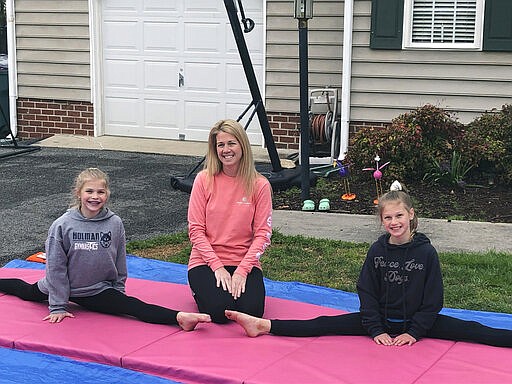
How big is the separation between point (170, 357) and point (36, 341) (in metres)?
0.73

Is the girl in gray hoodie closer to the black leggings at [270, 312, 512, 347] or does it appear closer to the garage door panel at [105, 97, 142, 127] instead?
the black leggings at [270, 312, 512, 347]

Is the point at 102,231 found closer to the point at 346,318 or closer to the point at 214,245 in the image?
the point at 214,245

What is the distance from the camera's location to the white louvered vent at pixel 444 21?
930 cm

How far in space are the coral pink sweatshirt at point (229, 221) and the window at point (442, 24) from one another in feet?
17.3

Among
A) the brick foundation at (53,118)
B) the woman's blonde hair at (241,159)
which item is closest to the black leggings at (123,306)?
the woman's blonde hair at (241,159)

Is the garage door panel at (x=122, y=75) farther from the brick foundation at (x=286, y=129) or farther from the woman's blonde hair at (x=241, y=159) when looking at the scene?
the woman's blonde hair at (x=241, y=159)

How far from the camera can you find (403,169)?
27.1 ft

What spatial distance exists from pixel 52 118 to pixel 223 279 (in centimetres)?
818

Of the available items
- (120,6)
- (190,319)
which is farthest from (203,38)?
(190,319)

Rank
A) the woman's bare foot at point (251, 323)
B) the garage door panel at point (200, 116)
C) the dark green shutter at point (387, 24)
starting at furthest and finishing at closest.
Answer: the garage door panel at point (200, 116) < the dark green shutter at point (387, 24) < the woman's bare foot at point (251, 323)

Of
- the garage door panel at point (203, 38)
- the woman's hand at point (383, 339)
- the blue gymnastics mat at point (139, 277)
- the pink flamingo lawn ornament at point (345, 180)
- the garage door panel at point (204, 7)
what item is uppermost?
the garage door panel at point (204, 7)

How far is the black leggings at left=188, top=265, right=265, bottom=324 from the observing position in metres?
4.50

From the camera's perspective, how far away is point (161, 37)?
11.4m

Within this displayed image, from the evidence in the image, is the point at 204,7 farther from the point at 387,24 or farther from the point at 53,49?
the point at 387,24
